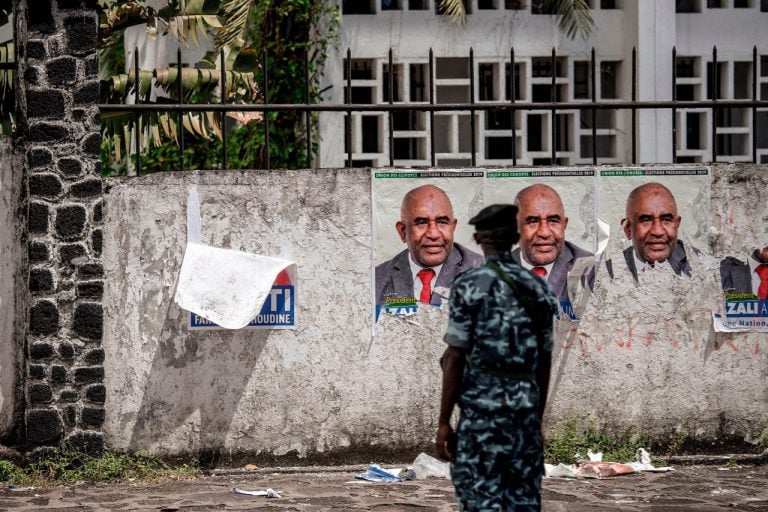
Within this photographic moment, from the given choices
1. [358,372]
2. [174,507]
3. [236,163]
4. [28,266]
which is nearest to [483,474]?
[174,507]

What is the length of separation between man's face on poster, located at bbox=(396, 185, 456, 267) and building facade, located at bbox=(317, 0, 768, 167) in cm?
856

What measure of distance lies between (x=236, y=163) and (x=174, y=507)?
1017 cm

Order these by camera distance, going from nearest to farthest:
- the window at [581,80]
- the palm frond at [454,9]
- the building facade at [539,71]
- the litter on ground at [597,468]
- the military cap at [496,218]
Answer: the military cap at [496,218], the litter on ground at [597,468], the palm frond at [454,9], the building facade at [539,71], the window at [581,80]

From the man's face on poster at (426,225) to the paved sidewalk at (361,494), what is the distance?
158 centimetres

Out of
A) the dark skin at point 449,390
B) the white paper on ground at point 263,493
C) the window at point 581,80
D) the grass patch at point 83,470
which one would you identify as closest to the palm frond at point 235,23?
the window at point 581,80

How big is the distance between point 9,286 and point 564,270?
12.8ft

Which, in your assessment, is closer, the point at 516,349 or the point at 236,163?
the point at 516,349

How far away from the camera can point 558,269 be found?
27.3ft

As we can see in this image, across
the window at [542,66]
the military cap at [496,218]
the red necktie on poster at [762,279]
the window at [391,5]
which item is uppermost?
the window at [391,5]

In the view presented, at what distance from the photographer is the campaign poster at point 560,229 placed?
8.27 meters

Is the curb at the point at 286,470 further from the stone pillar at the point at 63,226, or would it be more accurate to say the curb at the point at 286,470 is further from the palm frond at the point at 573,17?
the palm frond at the point at 573,17

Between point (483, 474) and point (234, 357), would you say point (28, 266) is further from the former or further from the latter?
point (483, 474)

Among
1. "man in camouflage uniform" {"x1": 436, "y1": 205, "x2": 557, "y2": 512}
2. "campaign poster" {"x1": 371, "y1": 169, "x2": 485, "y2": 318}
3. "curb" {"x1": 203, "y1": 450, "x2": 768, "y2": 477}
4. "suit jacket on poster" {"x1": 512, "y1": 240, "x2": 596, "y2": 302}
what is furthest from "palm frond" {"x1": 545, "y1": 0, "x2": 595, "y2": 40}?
"man in camouflage uniform" {"x1": 436, "y1": 205, "x2": 557, "y2": 512}

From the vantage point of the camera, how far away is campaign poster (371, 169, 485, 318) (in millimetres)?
8156
